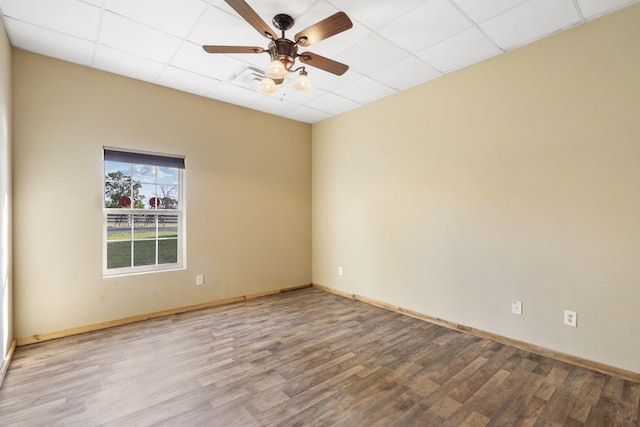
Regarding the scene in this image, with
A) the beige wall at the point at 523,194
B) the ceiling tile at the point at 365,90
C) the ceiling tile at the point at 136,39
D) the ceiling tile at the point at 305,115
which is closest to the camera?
the beige wall at the point at 523,194

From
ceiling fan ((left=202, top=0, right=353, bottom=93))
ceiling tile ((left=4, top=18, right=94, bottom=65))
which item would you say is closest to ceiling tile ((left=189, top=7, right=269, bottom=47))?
ceiling fan ((left=202, top=0, right=353, bottom=93))

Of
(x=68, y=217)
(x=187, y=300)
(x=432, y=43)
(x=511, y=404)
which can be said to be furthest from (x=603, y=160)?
(x=68, y=217)

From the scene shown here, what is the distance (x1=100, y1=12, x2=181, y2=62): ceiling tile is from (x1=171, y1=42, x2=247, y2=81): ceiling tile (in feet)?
0.31

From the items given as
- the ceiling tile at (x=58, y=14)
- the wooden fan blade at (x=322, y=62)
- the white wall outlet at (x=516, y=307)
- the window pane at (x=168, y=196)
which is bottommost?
the white wall outlet at (x=516, y=307)

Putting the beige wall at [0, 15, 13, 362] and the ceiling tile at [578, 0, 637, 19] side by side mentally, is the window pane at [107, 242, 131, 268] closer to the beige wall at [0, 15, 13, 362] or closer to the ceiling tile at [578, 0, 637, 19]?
the beige wall at [0, 15, 13, 362]

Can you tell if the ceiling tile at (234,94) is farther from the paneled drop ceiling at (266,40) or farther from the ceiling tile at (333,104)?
the ceiling tile at (333,104)

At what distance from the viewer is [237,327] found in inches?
133

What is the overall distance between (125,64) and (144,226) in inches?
72.2

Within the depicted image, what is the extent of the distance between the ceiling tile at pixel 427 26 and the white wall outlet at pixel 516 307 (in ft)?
8.47

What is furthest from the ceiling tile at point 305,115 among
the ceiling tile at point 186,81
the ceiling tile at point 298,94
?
the ceiling tile at point 186,81

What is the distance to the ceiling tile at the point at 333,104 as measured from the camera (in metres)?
4.09

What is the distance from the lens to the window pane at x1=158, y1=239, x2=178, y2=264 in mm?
3801

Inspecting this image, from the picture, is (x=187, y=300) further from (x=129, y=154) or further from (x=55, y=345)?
(x=129, y=154)

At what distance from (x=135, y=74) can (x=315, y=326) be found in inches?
140
